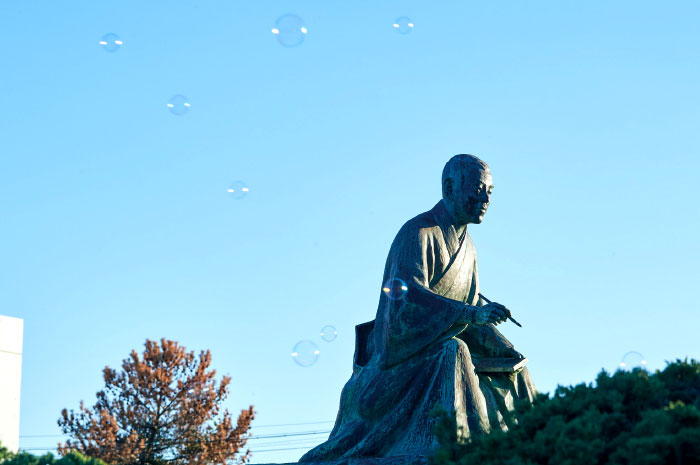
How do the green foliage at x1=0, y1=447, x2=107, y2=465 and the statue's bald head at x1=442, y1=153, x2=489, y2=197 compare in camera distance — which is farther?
the statue's bald head at x1=442, y1=153, x2=489, y2=197

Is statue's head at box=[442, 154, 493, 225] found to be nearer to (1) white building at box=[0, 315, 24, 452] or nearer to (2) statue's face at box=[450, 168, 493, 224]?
(2) statue's face at box=[450, 168, 493, 224]

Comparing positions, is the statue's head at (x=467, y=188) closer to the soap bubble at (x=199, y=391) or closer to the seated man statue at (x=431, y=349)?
the seated man statue at (x=431, y=349)

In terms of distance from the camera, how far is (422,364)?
9.38 meters

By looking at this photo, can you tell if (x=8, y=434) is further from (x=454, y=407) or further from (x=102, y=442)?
(x=454, y=407)

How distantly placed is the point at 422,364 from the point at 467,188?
171cm

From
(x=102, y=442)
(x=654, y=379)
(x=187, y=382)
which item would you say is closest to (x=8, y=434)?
(x=102, y=442)

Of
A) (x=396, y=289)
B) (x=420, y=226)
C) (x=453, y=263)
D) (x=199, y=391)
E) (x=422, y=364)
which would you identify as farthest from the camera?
(x=199, y=391)

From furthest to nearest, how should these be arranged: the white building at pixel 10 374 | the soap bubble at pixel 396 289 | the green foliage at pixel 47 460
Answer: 1. the white building at pixel 10 374
2. the soap bubble at pixel 396 289
3. the green foliage at pixel 47 460

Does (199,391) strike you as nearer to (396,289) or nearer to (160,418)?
(160,418)

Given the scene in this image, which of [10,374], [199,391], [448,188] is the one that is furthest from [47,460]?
[199,391]

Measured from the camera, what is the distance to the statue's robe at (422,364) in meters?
9.09

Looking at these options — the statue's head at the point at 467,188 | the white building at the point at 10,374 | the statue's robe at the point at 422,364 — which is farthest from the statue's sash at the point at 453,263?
the white building at the point at 10,374

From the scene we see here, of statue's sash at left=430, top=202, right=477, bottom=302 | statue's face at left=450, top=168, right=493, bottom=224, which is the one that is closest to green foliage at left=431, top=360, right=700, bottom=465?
statue's sash at left=430, top=202, right=477, bottom=302

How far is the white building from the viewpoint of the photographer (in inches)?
926
